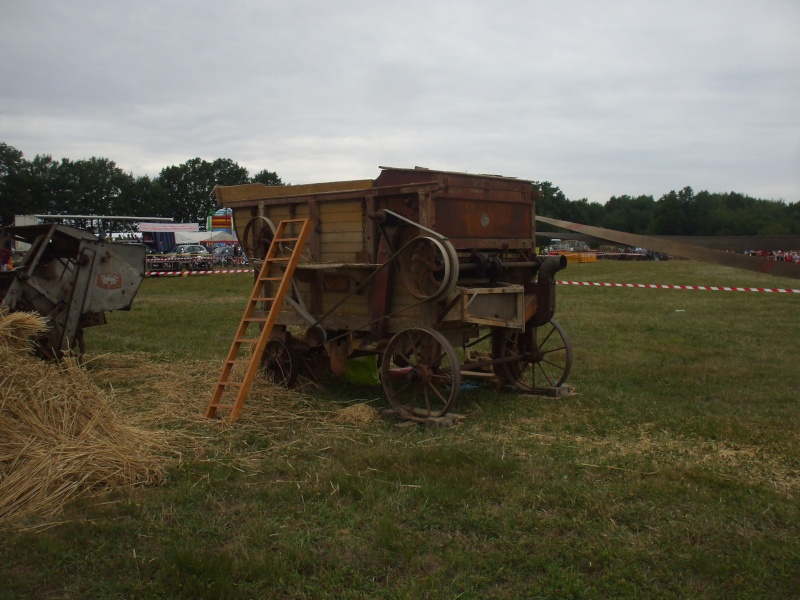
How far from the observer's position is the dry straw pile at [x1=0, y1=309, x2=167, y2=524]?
461cm

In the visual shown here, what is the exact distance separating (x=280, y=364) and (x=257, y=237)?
1493mm

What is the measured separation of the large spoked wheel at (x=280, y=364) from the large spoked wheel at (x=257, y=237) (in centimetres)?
106

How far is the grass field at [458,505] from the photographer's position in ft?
11.7

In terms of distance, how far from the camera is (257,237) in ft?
27.5

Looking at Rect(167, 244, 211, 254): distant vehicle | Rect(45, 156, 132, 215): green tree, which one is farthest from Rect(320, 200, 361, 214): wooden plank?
Rect(45, 156, 132, 215): green tree

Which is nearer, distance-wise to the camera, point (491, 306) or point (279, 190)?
point (491, 306)

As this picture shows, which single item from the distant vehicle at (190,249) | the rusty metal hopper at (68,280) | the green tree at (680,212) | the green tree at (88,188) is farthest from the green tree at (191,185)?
the green tree at (680,212)

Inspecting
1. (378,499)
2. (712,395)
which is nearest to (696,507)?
(378,499)

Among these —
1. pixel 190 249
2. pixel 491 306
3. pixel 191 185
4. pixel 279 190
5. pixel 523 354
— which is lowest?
pixel 523 354

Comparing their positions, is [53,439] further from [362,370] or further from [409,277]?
[362,370]

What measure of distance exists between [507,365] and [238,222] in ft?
11.9

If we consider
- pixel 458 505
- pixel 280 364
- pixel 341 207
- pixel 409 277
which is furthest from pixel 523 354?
pixel 458 505

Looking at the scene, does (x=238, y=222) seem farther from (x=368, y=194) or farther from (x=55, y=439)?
(x=55, y=439)

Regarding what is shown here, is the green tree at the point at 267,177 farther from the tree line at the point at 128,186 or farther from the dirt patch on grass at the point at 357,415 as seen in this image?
the dirt patch on grass at the point at 357,415
